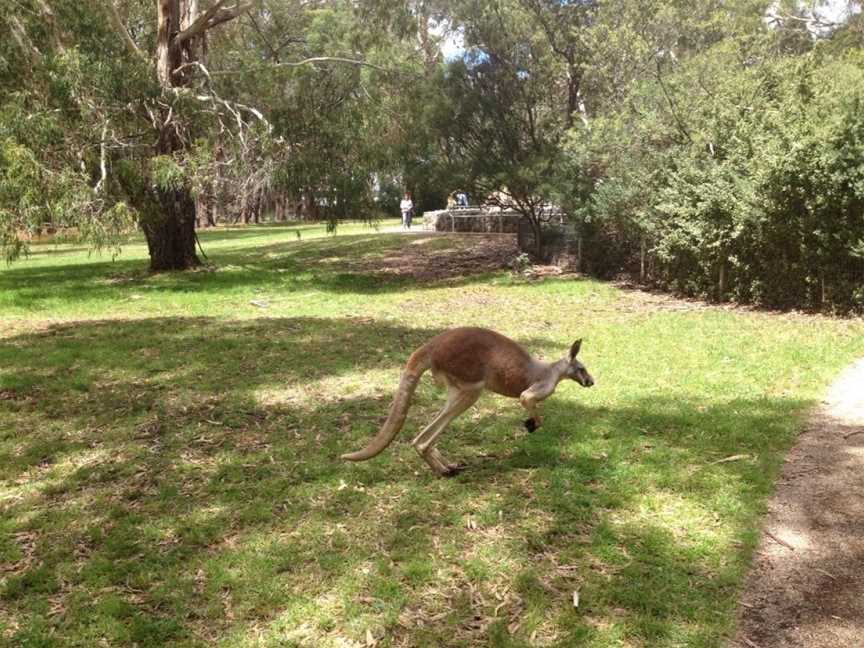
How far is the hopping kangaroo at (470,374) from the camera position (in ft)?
16.9

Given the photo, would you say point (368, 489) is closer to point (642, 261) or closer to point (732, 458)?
point (732, 458)

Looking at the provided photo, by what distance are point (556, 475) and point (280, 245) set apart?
76.0 feet

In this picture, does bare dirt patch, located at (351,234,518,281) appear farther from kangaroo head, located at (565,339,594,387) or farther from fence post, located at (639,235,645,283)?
kangaroo head, located at (565,339,594,387)

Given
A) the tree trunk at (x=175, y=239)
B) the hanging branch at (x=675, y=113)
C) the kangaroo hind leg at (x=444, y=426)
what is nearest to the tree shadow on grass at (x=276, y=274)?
the tree trunk at (x=175, y=239)

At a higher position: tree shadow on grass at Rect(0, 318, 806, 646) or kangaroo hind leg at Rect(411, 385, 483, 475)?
kangaroo hind leg at Rect(411, 385, 483, 475)

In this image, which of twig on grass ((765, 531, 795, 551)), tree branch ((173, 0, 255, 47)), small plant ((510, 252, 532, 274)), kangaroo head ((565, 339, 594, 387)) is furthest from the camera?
small plant ((510, 252, 532, 274))

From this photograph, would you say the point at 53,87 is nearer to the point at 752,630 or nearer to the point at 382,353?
the point at 382,353

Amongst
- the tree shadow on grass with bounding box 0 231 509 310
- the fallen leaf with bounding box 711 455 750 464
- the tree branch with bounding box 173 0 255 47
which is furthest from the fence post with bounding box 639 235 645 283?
the tree branch with bounding box 173 0 255 47

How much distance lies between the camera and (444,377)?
5.20m

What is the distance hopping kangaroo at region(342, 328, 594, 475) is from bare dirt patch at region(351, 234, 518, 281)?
44.0 ft

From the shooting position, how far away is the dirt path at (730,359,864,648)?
3713mm

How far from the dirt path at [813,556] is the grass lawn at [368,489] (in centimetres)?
17

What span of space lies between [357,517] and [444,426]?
919 mm

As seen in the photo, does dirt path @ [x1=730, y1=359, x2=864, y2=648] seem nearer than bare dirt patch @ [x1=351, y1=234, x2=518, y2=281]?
Yes
